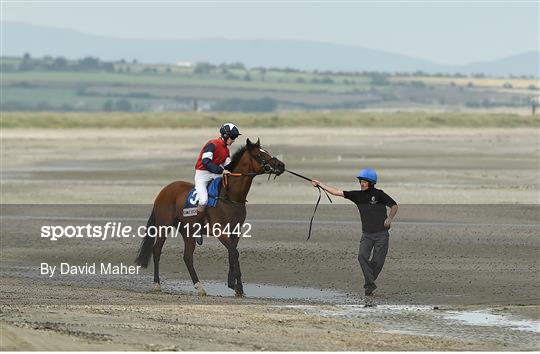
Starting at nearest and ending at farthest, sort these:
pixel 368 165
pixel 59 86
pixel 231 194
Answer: pixel 231 194 → pixel 368 165 → pixel 59 86

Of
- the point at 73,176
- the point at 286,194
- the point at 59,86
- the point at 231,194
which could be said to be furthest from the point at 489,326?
the point at 59,86

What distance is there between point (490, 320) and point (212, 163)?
15.6 ft

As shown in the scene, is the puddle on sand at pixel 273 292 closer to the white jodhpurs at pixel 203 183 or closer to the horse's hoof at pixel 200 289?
the horse's hoof at pixel 200 289

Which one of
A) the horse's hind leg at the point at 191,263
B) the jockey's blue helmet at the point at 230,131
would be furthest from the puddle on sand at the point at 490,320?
the jockey's blue helmet at the point at 230,131

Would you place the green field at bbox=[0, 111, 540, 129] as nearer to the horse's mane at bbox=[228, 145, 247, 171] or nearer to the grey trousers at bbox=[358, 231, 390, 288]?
the horse's mane at bbox=[228, 145, 247, 171]

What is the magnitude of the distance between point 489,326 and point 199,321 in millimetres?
3189

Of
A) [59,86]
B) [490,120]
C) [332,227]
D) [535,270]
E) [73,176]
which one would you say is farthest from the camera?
[59,86]

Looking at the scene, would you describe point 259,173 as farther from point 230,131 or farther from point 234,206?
point 230,131

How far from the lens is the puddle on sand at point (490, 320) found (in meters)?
15.3

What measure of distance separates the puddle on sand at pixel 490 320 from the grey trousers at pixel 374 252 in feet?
7.22

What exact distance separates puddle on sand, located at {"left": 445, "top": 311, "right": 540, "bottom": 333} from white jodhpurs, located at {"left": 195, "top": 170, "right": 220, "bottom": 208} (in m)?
3.97

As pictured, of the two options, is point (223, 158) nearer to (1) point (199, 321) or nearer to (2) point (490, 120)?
(1) point (199, 321)

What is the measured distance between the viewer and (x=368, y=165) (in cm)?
4506

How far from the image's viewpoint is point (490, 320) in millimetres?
15852
